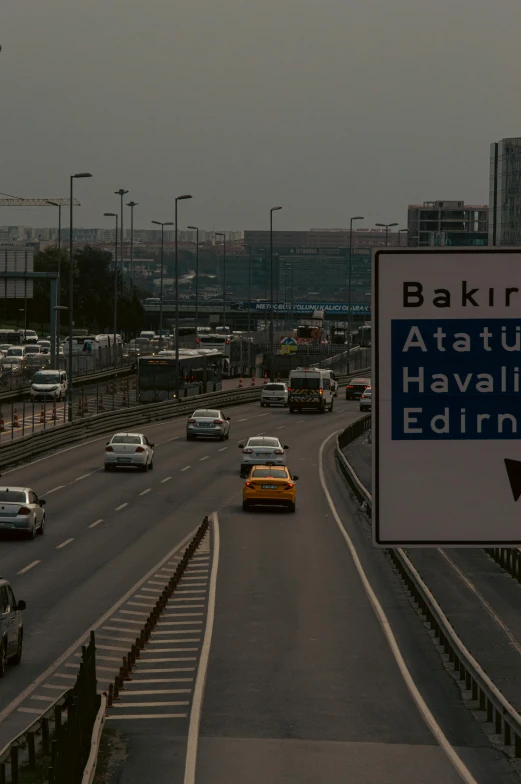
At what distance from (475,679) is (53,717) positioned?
6762mm

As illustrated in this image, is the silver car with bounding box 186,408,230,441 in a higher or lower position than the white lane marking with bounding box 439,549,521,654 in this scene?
higher

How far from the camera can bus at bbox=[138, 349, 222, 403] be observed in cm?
8962

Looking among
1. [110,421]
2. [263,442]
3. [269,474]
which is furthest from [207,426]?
[269,474]

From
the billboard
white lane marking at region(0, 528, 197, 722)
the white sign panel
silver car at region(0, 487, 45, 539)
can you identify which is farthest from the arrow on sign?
the billboard

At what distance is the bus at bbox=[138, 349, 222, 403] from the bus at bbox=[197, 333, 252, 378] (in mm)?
24570

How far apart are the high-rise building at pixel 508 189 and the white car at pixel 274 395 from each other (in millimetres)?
35205

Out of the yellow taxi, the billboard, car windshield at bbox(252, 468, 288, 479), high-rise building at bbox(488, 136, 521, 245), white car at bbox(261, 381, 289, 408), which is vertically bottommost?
the yellow taxi

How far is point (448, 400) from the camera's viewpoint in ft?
22.2

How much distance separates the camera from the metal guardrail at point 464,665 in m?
19.6

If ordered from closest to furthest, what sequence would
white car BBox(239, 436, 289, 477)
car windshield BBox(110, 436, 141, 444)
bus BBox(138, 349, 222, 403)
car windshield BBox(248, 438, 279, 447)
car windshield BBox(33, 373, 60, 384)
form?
white car BBox(239, 436, 289, 477) → car windshield BBox(248, 438, 279, 447) → car windshield BBox(110, 436, 141, 444) → car windshield BBox(33, 373, 60, 384) → bus BBox(138, 349, 222, 403)

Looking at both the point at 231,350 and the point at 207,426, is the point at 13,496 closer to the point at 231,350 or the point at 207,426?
the point at 207,426

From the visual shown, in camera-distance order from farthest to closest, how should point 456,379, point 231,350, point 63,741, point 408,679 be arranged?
point 231,350 < point 408,679 < point 63,741 < point 456,379

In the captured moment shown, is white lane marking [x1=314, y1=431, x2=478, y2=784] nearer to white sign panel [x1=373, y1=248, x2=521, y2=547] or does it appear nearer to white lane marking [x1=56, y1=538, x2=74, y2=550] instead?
white lane marking [x1=56, y1=538, x2=74, y2=550]

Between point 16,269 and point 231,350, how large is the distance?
791 inches
